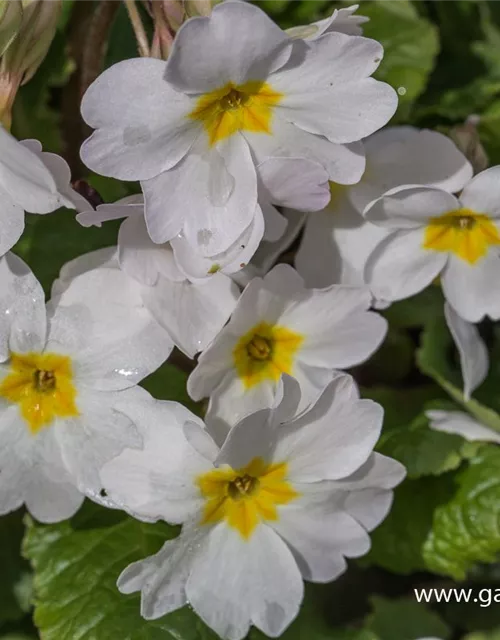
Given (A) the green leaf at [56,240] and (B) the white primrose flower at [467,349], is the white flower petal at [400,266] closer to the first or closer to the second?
(B) the white primrose flower at [467,349]

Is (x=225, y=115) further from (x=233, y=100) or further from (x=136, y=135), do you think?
(x=136, y=135)

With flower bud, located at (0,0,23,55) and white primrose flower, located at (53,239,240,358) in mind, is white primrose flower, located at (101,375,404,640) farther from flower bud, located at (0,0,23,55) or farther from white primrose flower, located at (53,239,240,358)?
flower bud, located at (0,0,23,55)

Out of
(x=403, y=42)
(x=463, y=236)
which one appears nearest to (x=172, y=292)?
(x=463, y=236)

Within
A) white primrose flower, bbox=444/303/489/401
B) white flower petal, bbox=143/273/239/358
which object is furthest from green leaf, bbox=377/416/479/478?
white flower petal, bbox=143/273/239/358

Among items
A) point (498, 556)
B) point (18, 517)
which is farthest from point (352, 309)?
point (18, 517)

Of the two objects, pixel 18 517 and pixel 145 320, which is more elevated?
pixel 145 320

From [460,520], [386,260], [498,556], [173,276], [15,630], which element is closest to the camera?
[173,276]

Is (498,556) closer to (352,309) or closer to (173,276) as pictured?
(352,309)
